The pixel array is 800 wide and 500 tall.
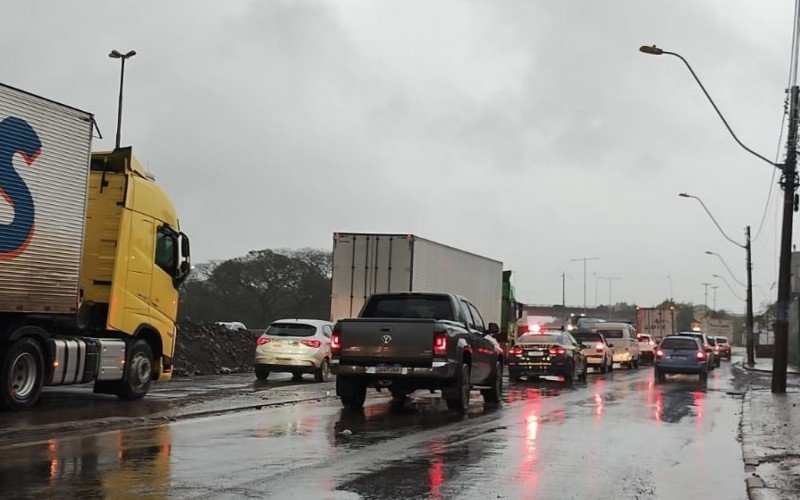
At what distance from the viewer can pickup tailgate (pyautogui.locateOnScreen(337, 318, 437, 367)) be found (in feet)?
50.1

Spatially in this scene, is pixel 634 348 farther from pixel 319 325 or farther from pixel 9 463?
pixel 9 463

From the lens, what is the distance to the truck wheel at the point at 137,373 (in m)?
16.8

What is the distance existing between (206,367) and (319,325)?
5.19 meters

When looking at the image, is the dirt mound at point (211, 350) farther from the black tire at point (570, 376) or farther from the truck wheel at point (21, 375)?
the truck wheel at point (21, 375)

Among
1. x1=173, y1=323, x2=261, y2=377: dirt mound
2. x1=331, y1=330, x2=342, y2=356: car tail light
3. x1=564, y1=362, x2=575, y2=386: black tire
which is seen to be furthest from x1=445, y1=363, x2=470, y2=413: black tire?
x1=173, y1=323, x2=261, y2=377: dirt mound

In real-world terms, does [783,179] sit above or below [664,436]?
above

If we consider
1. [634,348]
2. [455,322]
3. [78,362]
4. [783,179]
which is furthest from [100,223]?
[634,348]

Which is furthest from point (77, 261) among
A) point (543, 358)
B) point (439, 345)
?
point (543, 358)

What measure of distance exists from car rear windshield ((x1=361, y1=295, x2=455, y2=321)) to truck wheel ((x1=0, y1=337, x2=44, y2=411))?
18.3 feet

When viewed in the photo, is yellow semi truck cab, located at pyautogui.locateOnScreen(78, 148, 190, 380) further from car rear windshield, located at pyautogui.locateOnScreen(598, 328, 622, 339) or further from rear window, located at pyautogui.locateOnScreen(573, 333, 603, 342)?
car rear windshield, located at pyautogui.locateOnScreen(598, 328, 622, 339)

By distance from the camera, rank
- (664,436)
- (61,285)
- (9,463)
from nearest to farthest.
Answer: (9,463), (664,436), (61,285)

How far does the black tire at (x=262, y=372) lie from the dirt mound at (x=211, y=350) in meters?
2.37

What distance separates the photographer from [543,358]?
88.4 ft

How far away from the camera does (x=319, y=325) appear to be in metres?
24.8
